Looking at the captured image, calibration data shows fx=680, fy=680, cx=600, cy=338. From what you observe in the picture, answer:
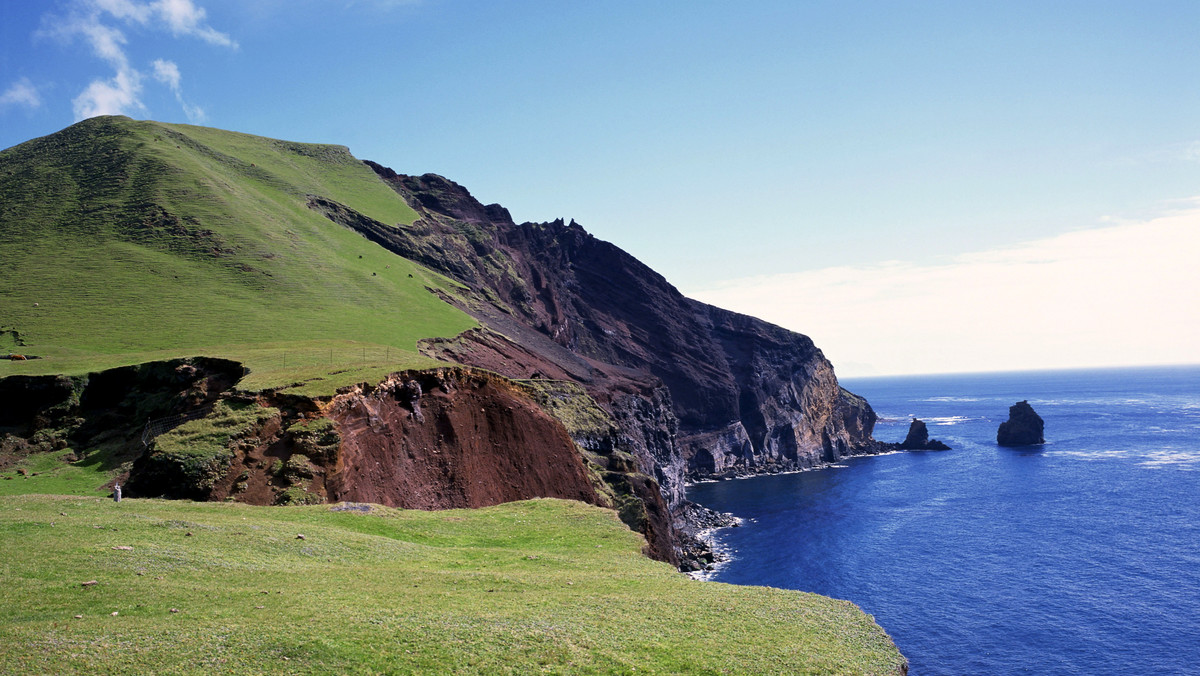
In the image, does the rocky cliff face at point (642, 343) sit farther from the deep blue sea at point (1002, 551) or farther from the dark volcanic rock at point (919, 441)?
the deep blue sea at point (1002, 551)

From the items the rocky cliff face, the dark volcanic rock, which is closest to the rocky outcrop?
the rocky cliff face

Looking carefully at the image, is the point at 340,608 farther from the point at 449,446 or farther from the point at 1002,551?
the point at 1002,551

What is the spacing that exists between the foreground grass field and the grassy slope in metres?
16.3

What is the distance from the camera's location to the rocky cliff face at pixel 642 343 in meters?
115

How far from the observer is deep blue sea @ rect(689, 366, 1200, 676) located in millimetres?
50750

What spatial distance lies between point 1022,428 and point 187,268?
165 meters

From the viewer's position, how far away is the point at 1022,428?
506 ft

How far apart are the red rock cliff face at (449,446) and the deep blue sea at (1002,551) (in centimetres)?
2902

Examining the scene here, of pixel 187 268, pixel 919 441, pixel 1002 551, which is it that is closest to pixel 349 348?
pixel 187 268

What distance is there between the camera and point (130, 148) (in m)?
102

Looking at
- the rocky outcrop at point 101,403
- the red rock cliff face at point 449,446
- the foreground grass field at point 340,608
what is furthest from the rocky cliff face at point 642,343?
the foreground grass field at point 340,608

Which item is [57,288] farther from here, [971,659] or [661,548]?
[971,659]

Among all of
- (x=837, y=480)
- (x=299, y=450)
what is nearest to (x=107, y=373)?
(x=299, y=450)

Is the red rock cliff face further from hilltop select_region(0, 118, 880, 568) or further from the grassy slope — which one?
the grassy slope
